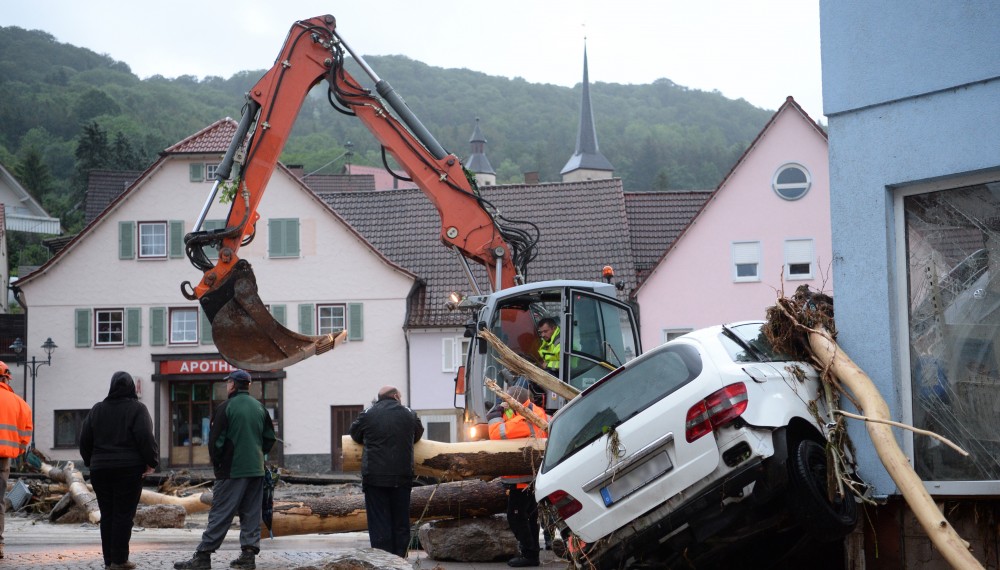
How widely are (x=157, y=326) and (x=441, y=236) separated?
2318 cm

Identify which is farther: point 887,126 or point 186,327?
point 186,327

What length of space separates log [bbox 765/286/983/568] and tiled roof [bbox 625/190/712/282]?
28.1 metres

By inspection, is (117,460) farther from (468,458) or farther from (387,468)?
(468,458)

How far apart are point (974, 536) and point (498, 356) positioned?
21.7 feet

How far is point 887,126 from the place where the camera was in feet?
27.9

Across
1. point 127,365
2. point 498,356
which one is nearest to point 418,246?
point 127,365

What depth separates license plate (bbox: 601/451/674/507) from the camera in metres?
8.15

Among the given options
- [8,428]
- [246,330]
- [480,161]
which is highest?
[480,161]

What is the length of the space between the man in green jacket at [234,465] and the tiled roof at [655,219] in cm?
2657

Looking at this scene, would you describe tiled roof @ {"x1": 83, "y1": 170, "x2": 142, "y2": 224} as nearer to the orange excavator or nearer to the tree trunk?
the orange excavator

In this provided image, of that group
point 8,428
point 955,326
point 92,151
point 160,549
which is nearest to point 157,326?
point 160,549

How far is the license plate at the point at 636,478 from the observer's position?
8.15 meters

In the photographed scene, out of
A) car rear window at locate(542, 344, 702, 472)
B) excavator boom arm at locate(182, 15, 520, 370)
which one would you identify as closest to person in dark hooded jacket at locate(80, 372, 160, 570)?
excavator boom arm at locate(182, 15, 520, 370)

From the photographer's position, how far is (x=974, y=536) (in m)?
7.93
